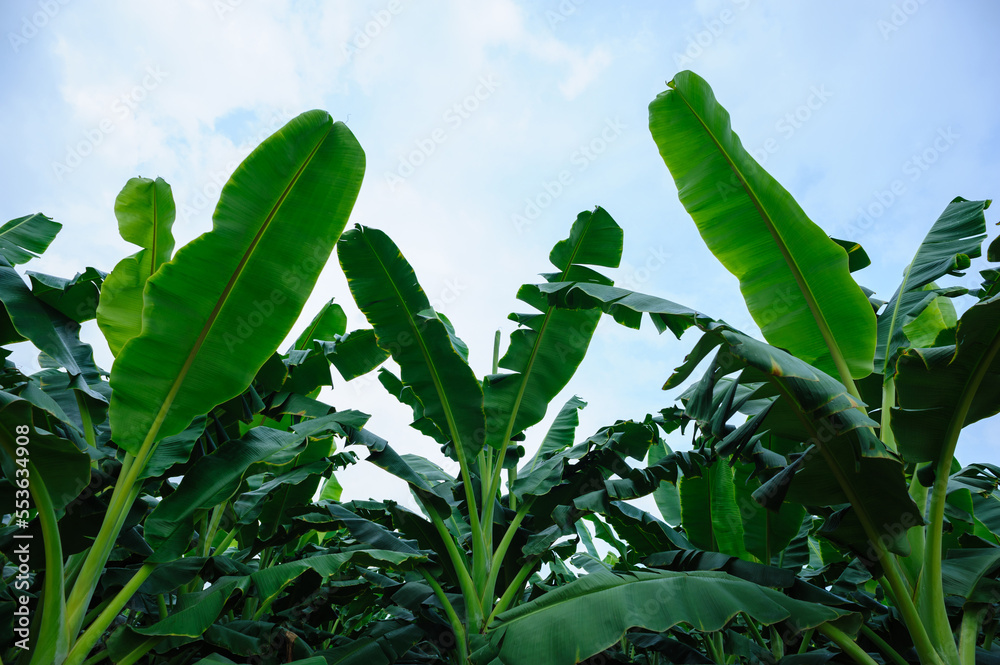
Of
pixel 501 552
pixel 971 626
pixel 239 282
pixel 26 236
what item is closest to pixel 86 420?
pixel 239 282

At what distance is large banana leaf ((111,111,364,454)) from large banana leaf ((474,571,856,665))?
1.66 m

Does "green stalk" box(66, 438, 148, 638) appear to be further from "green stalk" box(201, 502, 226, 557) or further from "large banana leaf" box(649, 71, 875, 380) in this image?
"large banana leaf" box(649, 71, 875, 380)

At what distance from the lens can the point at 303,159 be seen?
2.80 m

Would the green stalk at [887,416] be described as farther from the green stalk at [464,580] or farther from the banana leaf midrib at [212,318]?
the banana leaf midrib at [212,318]

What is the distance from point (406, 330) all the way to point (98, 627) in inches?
75.1

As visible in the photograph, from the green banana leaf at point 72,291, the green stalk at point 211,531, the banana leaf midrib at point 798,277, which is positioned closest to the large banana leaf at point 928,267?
the banana leaf midrib at point 798,277

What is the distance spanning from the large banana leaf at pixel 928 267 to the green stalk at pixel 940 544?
56 cm

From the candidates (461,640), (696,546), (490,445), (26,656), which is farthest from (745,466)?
(26,656)

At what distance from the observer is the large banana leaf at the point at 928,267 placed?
282 cm

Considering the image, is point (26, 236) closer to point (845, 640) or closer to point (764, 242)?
Result: point (764, 242)

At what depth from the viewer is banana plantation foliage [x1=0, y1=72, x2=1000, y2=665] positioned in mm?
2195

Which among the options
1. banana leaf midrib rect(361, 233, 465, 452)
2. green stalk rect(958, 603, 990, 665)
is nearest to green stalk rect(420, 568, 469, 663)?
banana leaf midrib rect(361, 233, 465, 452)

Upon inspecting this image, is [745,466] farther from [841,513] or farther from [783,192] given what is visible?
[783,192]

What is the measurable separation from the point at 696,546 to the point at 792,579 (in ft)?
3.53
